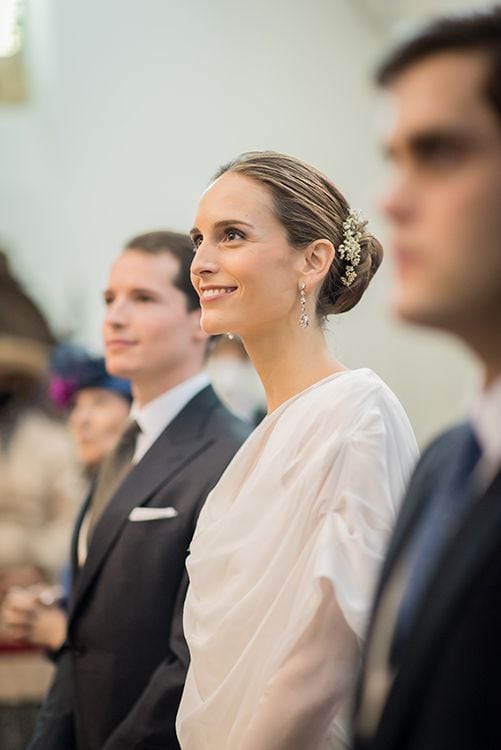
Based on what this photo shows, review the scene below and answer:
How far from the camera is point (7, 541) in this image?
6.58 meters

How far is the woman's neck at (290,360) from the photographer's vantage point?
2.66 m

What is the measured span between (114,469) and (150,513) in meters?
0.52

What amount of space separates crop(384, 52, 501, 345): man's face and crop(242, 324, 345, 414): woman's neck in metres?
1.09

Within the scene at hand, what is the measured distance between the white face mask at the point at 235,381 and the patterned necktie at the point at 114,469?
2.00 m

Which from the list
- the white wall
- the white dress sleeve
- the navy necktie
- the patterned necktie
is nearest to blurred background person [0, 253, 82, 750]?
the white wall

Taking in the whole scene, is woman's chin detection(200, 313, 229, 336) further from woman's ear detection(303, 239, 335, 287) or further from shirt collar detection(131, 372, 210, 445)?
shirt collar detection(131, 372, 210, 445)

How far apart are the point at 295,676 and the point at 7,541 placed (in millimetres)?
4586

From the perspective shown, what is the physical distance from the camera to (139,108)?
813 cm

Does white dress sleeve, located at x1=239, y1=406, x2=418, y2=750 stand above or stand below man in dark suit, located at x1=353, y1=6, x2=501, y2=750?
below

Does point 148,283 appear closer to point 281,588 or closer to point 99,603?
point 99,603

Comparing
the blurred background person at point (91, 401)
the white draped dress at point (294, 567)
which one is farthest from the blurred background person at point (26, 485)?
the white draped dress at point (294, 567)

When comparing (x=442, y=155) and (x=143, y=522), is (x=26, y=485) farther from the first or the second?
(x=442, y=155)

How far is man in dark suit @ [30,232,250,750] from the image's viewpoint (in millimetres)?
3129

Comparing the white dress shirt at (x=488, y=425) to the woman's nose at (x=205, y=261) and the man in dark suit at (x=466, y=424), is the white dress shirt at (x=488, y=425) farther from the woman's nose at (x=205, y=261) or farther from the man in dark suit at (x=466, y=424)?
the woman's nose at (x=205, y=261)
